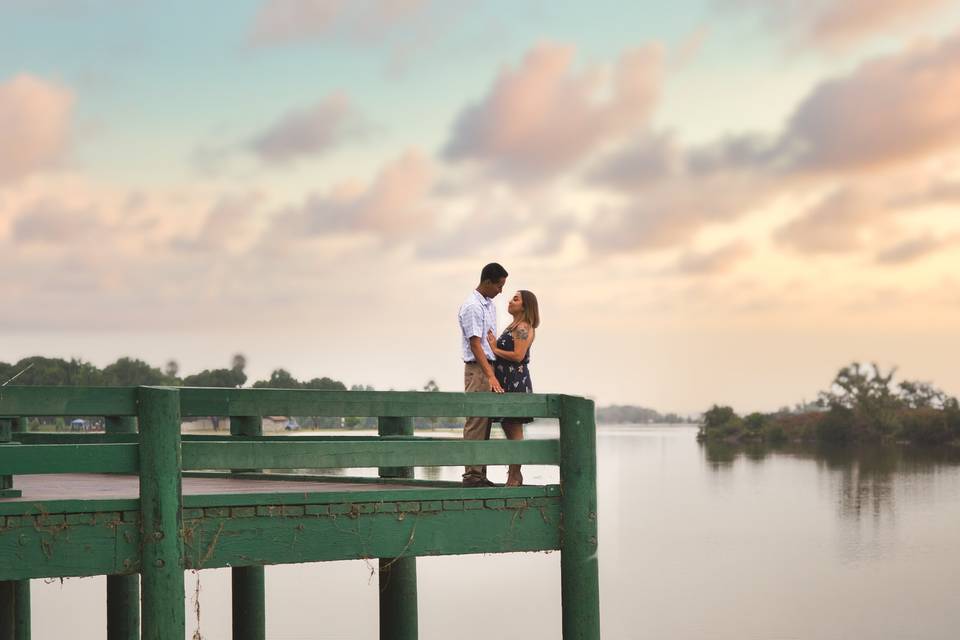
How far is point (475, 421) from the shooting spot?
9805 mm

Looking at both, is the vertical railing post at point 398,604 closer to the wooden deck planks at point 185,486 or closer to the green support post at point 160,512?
the wooden deck planks at point 185,486

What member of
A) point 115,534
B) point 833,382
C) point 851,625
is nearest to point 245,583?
point 115,534

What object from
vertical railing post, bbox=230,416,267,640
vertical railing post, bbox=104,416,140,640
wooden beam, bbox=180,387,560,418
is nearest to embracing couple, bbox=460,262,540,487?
wooden beam, bbox=180,387,560,418

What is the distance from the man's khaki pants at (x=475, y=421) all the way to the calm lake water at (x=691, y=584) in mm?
8727

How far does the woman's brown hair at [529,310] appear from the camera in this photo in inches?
399

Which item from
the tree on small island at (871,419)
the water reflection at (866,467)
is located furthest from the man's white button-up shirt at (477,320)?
the tree on small island at (871,419)

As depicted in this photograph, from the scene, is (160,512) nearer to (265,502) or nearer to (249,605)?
(265,502)

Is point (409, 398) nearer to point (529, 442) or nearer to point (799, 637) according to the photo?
point (529, 442)

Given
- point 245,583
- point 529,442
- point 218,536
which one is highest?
point 529,442

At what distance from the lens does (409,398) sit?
9.04 meters

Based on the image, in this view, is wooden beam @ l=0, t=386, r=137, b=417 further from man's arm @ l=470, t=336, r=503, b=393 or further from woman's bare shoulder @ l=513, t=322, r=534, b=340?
woman's bare shoulder @ l=513, t=322, r=534, b=340

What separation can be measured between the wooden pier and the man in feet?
1.72

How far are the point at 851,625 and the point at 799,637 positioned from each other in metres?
2.09

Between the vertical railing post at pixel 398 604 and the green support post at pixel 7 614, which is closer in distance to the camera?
the vertical railing post at pixel 398 604
